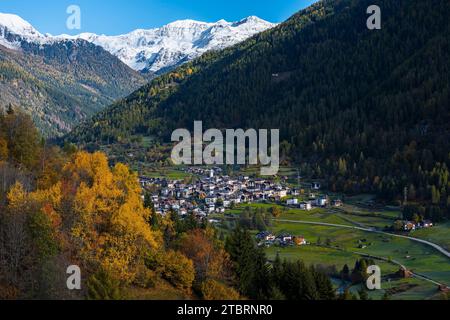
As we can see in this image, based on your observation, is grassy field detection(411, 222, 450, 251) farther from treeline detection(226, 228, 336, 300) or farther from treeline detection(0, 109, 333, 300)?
treeline detection(0, 109, 333, 300)

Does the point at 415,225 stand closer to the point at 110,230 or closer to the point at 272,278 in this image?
the point at 272,278

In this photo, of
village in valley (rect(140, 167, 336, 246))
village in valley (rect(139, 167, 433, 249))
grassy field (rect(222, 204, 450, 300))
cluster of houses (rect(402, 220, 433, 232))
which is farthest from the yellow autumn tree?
cluster of houses (rect(402, 220, 433, 232))

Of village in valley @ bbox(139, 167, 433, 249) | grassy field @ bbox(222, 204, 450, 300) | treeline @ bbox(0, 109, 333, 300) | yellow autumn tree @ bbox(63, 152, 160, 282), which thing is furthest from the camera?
village in valley @ bbox(139, 167, 433, 249)

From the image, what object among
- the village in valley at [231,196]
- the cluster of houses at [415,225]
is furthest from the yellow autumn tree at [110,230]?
the cluster of houses at [415,225]

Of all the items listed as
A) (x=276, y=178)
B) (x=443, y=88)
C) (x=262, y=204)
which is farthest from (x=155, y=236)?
(x=443, y=88)

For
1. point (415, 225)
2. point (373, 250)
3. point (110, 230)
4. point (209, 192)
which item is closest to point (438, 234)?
point (415, 225)
